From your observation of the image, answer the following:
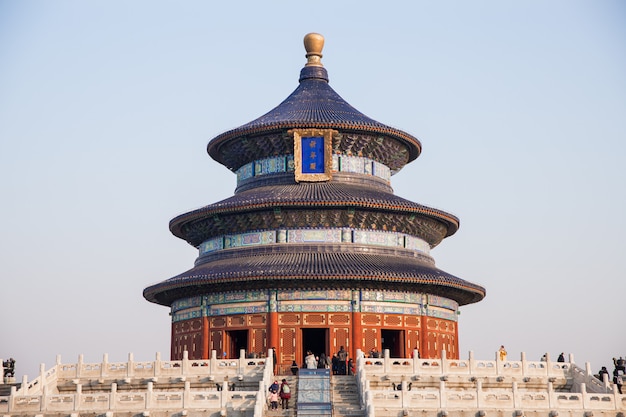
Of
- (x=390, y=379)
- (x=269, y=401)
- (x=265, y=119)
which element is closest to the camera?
(x=269, y=401)

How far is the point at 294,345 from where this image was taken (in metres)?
50.5

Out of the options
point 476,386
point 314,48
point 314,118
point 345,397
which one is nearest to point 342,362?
point 345,397

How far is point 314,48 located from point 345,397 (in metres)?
29.9

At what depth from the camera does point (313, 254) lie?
173 ft

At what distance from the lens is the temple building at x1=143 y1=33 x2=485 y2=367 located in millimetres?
51094

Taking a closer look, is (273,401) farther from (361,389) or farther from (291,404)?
(361,389)

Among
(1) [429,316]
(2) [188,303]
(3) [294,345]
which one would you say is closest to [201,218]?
(2) [188,303]

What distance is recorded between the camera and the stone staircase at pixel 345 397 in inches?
1400

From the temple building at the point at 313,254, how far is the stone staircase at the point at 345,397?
8658 millimetres

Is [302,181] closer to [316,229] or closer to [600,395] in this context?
[316,229]

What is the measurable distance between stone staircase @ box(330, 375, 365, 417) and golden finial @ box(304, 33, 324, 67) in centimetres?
2773

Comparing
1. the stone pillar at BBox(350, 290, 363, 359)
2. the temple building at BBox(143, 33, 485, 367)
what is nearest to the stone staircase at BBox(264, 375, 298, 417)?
the temple building at BBox(143, 33, 485, 367)

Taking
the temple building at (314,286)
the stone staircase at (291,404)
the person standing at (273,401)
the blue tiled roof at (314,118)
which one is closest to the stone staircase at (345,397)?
the temple building at (314,286)

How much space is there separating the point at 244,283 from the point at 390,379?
13468 millimetres
